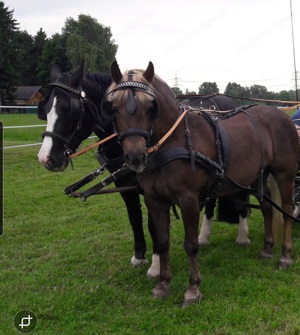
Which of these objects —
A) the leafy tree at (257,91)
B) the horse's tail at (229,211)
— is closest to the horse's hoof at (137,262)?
the horse's tail at (229,211)

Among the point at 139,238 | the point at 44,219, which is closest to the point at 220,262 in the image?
the point at 139,238

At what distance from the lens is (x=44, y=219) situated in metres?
6.60

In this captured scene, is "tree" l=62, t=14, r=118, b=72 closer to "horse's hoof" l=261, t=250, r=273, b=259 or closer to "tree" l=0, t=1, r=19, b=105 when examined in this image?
"tree" l=0, t=1, r=19, b=105

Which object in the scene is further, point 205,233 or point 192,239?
point 205,233

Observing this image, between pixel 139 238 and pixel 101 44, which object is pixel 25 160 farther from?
pixel 101 44

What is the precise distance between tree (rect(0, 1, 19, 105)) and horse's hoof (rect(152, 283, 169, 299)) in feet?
156

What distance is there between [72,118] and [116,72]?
667 millimetres

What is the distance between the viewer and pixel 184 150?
330 centimetres

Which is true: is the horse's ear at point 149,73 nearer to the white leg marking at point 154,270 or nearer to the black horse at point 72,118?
the black horse at point 72,118

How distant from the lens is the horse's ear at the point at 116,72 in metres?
3.10

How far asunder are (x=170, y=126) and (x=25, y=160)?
8985 mm

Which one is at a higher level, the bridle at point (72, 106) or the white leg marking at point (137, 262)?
the bridle at point (72, 106)

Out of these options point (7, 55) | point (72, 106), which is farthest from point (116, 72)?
point (7, 55)

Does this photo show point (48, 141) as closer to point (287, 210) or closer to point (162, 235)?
point (162, 235)
